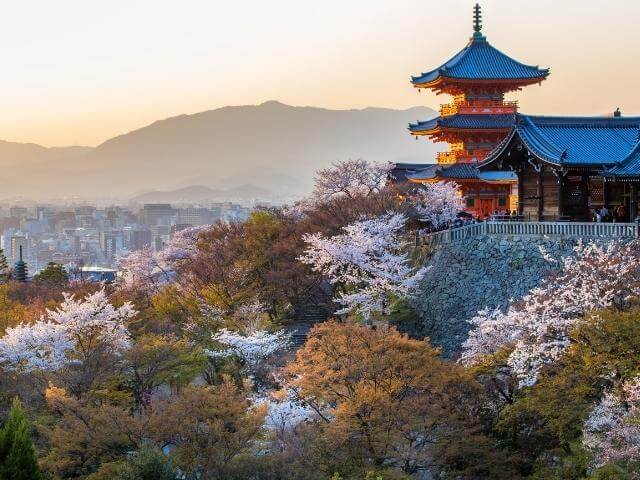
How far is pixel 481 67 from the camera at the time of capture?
4397 centimetres

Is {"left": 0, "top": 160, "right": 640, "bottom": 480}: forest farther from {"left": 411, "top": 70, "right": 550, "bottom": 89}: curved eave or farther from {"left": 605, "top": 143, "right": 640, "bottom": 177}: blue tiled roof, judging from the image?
{"left": 411, "top": 70, "right": 550, "bottom": 89}: curved eave

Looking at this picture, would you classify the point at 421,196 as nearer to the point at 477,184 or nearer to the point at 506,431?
the point at 477,184

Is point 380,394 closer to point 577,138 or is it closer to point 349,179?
point 577,138

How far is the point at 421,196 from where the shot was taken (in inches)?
1599

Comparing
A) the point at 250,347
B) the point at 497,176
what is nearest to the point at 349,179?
the point at 497,176

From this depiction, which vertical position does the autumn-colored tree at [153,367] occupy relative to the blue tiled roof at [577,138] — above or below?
below

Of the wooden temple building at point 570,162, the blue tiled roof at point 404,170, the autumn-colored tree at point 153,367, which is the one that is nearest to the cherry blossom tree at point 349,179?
the blue tiled roof at point 404,170

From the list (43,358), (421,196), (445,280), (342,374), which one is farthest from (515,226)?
(43,358)

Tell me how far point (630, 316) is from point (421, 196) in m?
20.0

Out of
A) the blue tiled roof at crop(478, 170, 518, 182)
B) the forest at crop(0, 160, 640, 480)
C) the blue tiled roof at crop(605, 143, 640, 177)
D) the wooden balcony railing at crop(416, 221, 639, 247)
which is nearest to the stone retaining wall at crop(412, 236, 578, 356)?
the wooden balcony railing at crop(416, 221, 639, 247)

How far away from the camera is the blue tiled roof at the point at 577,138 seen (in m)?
32.0

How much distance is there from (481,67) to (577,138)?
1158cm

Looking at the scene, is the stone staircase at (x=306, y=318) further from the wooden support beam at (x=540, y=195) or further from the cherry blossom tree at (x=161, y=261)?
the cherry blossom tree at (x=161, y=261)

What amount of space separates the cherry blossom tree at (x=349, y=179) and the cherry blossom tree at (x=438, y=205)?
668 centimetres
